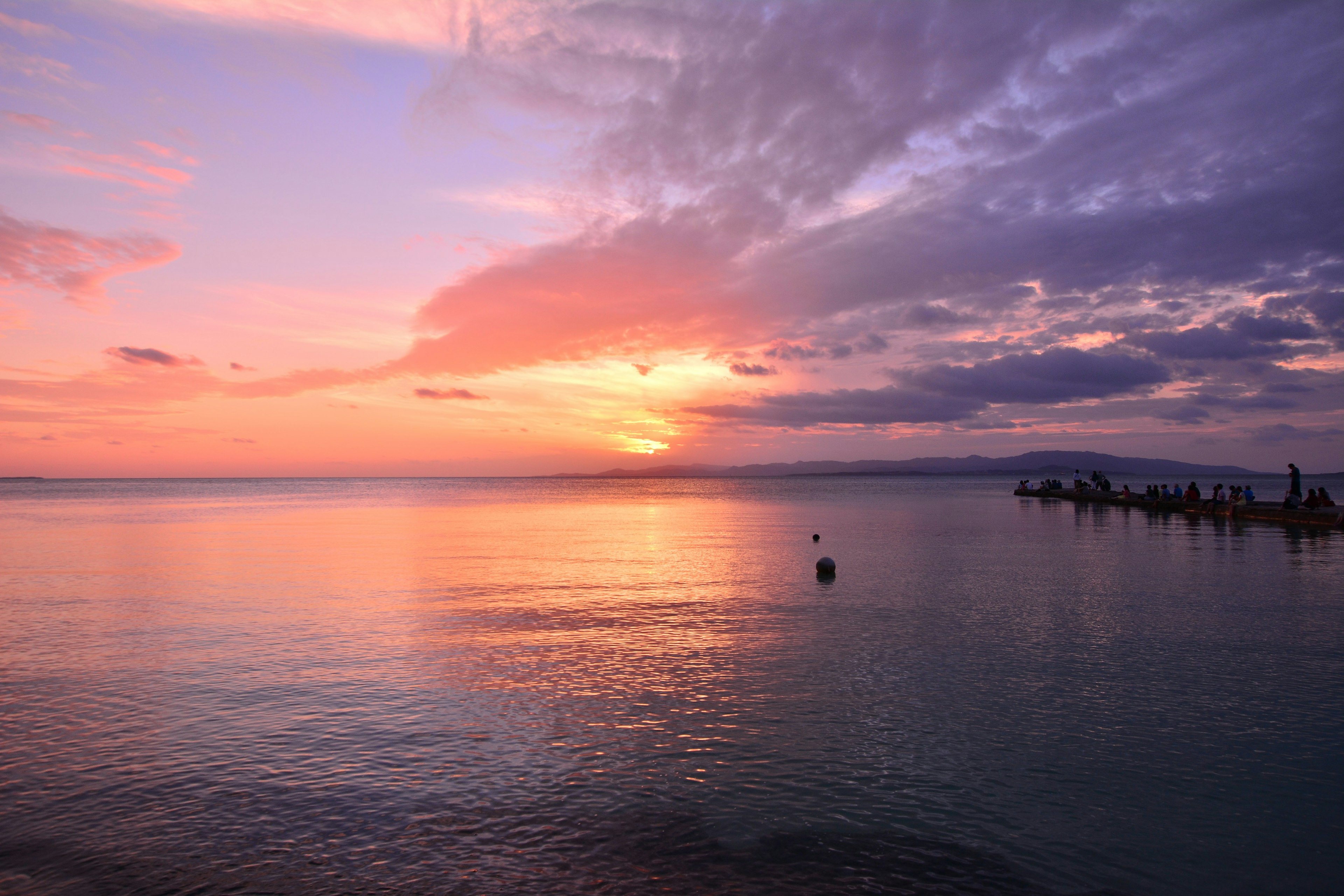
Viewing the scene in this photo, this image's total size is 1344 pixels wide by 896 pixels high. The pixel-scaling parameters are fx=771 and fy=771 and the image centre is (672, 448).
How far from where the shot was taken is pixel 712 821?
848 centimetres

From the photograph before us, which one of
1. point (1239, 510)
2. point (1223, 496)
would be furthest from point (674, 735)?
point (1223, 496)

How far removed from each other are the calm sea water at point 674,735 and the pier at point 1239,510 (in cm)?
2468

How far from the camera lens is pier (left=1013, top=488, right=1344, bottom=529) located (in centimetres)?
4594

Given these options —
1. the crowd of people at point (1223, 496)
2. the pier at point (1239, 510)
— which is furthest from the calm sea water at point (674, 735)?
the crowd of people at point (1223, 496)

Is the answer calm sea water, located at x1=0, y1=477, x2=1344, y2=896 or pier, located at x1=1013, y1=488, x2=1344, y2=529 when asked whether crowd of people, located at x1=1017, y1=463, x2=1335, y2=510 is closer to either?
pier, located at x1=1013, y1=488, x2=1344, y2=529

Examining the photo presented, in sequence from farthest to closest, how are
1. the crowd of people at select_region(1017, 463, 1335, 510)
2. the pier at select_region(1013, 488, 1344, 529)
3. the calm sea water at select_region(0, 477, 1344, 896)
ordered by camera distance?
the crowd of people at select_region(1017, 463, 1335, 510), the pier at select_region(1013, 488, 1344, 529), the calm sea water at select_region(0, 477, 1344, 896)

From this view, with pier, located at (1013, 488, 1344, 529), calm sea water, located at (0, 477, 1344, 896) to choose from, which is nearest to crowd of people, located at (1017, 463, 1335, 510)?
pier, located at (1013, 488, 1344, 529)

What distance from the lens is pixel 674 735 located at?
434 inches

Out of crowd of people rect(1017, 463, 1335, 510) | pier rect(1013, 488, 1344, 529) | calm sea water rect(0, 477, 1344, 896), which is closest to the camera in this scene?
calm sea water rect(0, 477, 1344, 896)

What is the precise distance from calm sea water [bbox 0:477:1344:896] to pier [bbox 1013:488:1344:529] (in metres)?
24.7

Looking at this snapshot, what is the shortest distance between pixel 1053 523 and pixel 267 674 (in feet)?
176

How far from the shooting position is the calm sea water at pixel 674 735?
766cm

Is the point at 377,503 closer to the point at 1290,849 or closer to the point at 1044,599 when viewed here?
the point at 1044,599

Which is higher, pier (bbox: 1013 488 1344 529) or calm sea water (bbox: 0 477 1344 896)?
pier (bbox: 1013 488 1344 529)
